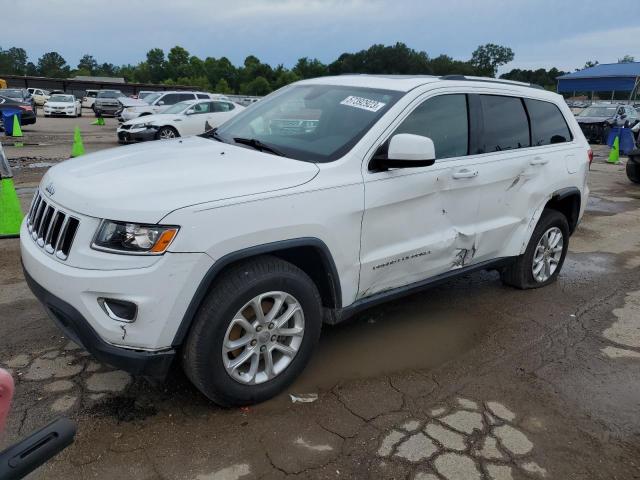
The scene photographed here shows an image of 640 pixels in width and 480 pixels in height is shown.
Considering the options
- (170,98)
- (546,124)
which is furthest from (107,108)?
(546,124)

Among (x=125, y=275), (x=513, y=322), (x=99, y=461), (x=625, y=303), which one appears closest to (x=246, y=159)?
(x=125, y=275)

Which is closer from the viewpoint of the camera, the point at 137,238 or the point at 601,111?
the point at 137,238

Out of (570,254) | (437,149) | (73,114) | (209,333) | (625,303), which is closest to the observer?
(209,333)

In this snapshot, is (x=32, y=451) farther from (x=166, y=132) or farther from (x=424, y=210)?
(x=166, y=132)

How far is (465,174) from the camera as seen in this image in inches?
147

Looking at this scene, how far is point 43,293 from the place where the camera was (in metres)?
2.77

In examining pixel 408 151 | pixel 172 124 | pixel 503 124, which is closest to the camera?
pixel 408 151

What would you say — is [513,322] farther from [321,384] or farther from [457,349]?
[321,384]

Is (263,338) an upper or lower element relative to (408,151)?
lower

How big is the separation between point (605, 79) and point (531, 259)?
58809 mm

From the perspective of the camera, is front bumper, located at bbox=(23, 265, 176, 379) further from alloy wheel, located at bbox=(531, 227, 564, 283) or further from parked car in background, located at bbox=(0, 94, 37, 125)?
parked car in background, located at bbox=(0, 94, 37, 125)

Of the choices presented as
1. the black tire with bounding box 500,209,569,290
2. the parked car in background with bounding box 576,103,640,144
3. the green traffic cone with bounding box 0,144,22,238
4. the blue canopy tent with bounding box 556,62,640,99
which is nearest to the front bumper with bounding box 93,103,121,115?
the parked car in background with bounding box 576,103,640,144

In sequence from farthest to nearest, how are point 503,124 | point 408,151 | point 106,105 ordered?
point 106,105
point 503,124
point 408,151

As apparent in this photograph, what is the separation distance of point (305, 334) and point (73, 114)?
34.4m
